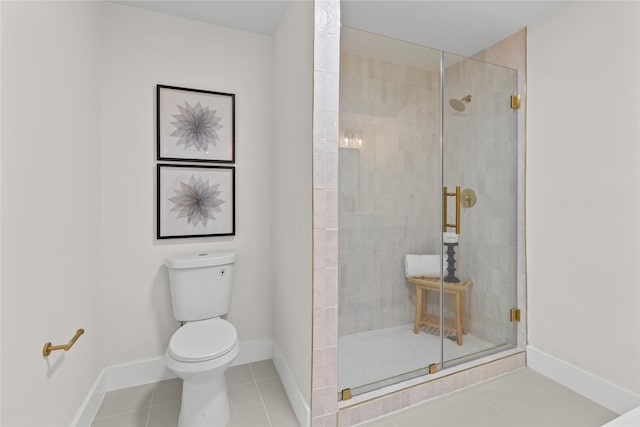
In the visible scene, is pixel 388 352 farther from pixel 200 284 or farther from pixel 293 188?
pixel 200 284

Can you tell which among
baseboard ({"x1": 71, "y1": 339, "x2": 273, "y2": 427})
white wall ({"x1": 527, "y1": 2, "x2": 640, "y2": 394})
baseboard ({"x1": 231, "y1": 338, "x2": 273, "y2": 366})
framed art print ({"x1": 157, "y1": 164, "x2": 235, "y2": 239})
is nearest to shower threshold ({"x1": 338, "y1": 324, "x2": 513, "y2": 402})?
white wall ({"x1": 527, "y1": 2, "x2": 640, "y2": 394})

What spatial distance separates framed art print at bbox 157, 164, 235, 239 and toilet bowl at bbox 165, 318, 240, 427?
28.5 inches

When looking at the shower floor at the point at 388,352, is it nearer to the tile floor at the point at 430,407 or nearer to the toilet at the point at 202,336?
the tile floor at the point at 430,407

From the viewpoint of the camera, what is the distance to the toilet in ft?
4.94

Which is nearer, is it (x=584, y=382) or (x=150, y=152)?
(x=584, y=382)

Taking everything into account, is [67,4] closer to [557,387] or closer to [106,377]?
[106,377]

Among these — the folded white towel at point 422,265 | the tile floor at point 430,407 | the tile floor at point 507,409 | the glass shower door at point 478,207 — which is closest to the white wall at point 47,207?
the tile floor at point 430,407

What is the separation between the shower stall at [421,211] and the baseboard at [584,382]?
0.59 feet

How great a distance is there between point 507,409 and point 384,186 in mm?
1458

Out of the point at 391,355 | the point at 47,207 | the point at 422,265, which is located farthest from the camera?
the point at 422,265

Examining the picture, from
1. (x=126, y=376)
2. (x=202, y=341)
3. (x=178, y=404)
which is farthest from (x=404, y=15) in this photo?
(x=126, y=376)

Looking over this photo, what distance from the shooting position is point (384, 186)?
6.03 ft

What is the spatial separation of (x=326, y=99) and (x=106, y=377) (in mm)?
2142

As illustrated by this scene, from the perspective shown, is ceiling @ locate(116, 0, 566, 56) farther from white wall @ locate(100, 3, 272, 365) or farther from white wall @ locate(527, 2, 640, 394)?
white wall @ locate(527, 2, 640, 394)
